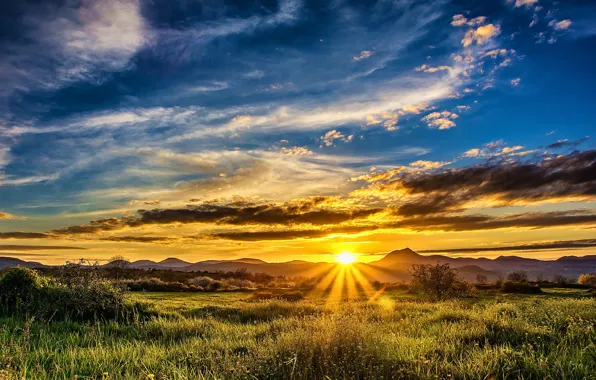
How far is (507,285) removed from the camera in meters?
42.0

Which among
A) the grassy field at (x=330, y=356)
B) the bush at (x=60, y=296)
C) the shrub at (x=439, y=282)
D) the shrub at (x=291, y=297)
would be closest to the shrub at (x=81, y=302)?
the bush at (x=60, y=296)

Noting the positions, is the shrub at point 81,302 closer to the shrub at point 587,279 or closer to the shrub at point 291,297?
the shrub at point 291,297

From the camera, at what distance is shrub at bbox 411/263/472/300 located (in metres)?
30.8

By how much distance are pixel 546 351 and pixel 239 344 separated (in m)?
6.88

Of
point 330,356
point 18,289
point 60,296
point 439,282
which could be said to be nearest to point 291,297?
point 439,282

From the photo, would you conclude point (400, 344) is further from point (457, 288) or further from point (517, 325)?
point (457, 288)

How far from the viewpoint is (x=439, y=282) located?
1224 inches

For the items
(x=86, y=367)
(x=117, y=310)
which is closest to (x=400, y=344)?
(x=86, y=367)

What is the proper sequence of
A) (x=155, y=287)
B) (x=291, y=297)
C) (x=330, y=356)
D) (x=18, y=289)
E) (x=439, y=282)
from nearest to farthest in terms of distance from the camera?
(x=330, y=356), (x=18, y=289), (x=291, y=297), (x=439, y=282), (x=155, y=287)

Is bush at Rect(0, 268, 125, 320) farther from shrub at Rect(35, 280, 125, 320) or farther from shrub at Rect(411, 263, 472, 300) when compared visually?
shrub at Rect(411, 263, 472, 300)

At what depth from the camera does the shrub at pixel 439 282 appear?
30.8 m

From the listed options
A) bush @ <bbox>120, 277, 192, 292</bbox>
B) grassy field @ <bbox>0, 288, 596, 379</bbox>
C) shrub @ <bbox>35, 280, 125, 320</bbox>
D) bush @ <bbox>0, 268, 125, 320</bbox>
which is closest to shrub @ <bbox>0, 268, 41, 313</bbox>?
bush @ <bbox>0, 268, 125, 320</bbox>

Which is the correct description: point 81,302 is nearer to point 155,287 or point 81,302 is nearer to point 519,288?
point 155,287

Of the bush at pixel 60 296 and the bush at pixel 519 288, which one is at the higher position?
the bush at pixel 60 296
